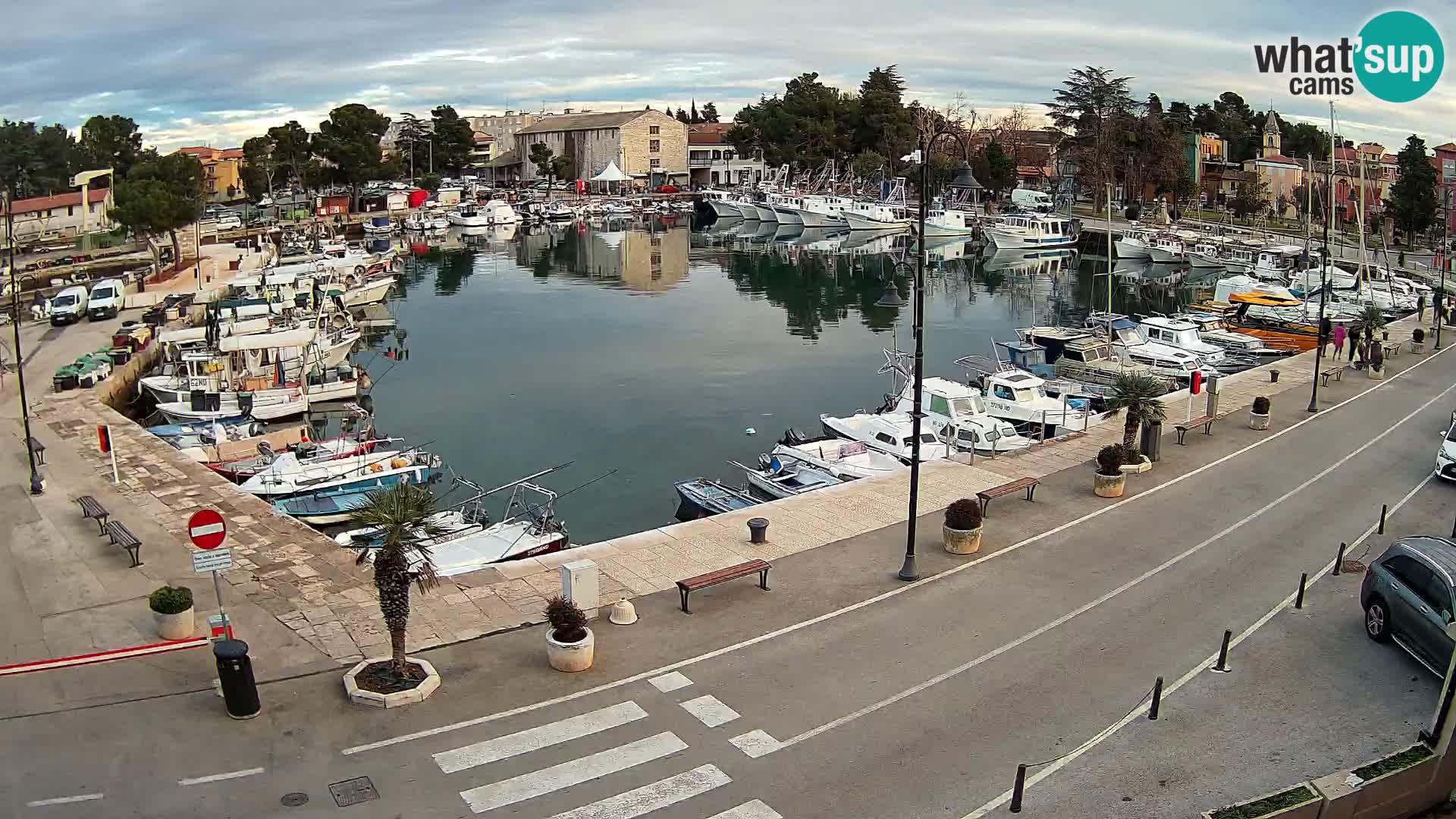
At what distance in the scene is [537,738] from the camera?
500 inches

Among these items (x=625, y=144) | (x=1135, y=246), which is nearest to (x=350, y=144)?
(x=625, y=144)

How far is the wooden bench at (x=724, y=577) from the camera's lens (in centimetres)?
1658

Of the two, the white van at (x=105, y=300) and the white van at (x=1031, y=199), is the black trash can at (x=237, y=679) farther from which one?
the white van at (x=1031, y=199)

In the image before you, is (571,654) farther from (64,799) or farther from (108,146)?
(108,146)

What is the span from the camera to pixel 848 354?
52.4m

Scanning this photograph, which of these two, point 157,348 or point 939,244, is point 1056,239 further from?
point 157,348

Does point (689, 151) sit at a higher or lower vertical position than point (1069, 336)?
higher

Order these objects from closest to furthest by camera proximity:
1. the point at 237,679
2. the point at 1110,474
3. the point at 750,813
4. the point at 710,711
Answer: the point at 750,813, the point at 237,679, the point at 710,711, the point at 1110,474

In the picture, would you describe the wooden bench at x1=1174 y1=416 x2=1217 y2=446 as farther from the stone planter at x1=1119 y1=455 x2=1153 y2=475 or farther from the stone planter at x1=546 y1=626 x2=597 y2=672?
the stone planter at x1=546 y1=626 x2=597 y2=672

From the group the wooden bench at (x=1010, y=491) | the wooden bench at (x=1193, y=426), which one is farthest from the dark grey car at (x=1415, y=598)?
the wooden bench at (x=1193, y=426)

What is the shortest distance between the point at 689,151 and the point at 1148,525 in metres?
167

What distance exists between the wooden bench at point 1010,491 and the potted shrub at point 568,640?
378 inches

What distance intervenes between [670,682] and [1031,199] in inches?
4821

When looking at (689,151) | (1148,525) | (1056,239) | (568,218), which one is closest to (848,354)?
(1148,525)
